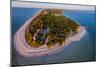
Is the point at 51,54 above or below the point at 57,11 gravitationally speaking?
below

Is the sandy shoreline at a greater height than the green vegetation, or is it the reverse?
the green vegetation

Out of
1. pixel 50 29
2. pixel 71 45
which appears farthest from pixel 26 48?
pixel 71 45

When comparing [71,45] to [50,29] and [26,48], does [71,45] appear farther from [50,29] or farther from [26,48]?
[26,48]
